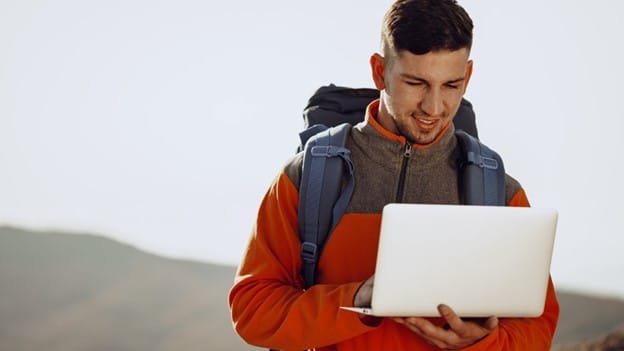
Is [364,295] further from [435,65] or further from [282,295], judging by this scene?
[435,65]

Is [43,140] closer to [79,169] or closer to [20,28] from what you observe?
[79,169]

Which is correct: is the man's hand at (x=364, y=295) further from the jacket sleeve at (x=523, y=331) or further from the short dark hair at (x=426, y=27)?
the short dark hair at (x=426, y=27)

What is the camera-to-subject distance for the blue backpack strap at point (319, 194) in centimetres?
182

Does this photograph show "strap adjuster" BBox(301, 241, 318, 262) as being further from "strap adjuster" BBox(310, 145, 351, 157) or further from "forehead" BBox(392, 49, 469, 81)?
"forehead" BBox(392, 49, 469, 81)

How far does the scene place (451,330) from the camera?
1.70 m

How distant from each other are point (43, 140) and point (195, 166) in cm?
77

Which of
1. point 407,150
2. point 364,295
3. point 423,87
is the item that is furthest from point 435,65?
point 364,295

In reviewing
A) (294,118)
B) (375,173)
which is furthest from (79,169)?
(375,173)

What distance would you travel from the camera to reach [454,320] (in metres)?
1.67

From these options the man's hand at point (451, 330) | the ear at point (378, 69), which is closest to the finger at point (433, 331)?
the man's hand at point (451, 330)

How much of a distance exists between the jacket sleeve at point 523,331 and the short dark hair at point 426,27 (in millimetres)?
327

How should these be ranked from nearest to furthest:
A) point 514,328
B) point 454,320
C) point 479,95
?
point 454,320, point 514,328, point 479,95

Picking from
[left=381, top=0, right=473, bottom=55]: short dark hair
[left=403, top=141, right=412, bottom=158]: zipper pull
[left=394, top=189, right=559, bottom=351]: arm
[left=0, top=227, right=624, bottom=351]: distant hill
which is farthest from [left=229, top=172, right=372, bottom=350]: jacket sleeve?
[left=0, top=227, right=624, bottom=351]: distant hill

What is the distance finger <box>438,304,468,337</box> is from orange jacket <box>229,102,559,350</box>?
2.5 inches
